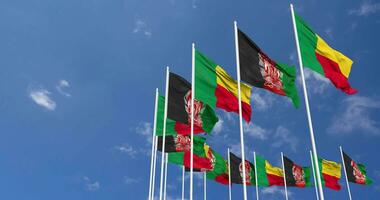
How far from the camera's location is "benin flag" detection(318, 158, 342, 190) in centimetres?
3616

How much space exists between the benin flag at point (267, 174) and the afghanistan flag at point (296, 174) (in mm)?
1040

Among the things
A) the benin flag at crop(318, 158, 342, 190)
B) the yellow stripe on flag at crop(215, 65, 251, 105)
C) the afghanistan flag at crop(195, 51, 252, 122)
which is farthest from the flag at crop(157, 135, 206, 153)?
the benin flag at crop(318, 158, 342, 190)

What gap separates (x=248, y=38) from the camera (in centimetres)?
1589

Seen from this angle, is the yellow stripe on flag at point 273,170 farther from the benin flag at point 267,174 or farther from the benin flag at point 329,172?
the benin flag at point 329,172

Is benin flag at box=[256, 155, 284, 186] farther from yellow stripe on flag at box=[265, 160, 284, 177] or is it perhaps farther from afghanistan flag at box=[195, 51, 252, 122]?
afghanistan flag at box=[195, 51, 252, 122]

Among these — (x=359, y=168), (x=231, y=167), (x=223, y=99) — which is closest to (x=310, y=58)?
(x=223, y=99)

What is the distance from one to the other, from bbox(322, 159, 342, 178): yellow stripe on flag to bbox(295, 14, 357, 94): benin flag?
22.8m

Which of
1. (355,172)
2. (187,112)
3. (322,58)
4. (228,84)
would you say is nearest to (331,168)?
(355,172)

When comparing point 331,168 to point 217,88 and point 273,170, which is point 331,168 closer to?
point 273,170

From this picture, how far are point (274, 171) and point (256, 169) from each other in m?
3.41

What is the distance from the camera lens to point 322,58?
51.1 feet

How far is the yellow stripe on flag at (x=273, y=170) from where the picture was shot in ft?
120

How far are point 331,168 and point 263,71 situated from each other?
2477 cm

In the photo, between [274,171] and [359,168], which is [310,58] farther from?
[359,168]
